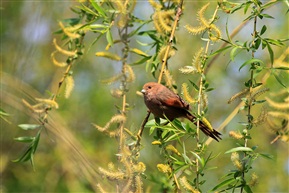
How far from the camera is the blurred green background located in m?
4.76

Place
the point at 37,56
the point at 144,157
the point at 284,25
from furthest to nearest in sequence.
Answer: the point at 37,56, the point at 284,25, the point at 144,157

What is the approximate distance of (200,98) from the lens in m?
2.43

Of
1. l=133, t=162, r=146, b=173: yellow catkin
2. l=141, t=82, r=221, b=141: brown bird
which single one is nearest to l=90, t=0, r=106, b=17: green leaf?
l=141, t=82, r=221, b=141: brown bird

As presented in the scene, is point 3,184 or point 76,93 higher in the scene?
point 76,93

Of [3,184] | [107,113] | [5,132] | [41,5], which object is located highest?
[41,5]

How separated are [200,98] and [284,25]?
2.73 meters

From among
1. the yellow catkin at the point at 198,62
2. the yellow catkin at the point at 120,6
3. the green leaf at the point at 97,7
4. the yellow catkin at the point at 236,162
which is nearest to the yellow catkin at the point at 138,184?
the yellow catkin at the point at 236,162

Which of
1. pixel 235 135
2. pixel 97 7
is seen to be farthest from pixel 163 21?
pixel 235 135

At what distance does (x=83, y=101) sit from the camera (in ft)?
18.3

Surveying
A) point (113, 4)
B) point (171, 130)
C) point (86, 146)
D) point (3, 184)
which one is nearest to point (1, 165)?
point (3, 184)

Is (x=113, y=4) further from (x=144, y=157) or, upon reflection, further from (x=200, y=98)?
(x=144, y=157)

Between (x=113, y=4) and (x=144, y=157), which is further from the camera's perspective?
(x=144, y=157)

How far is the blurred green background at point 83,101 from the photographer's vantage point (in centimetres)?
476

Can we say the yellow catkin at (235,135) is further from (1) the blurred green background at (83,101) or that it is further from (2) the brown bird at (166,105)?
(1) the blurred green background at (83,101)
